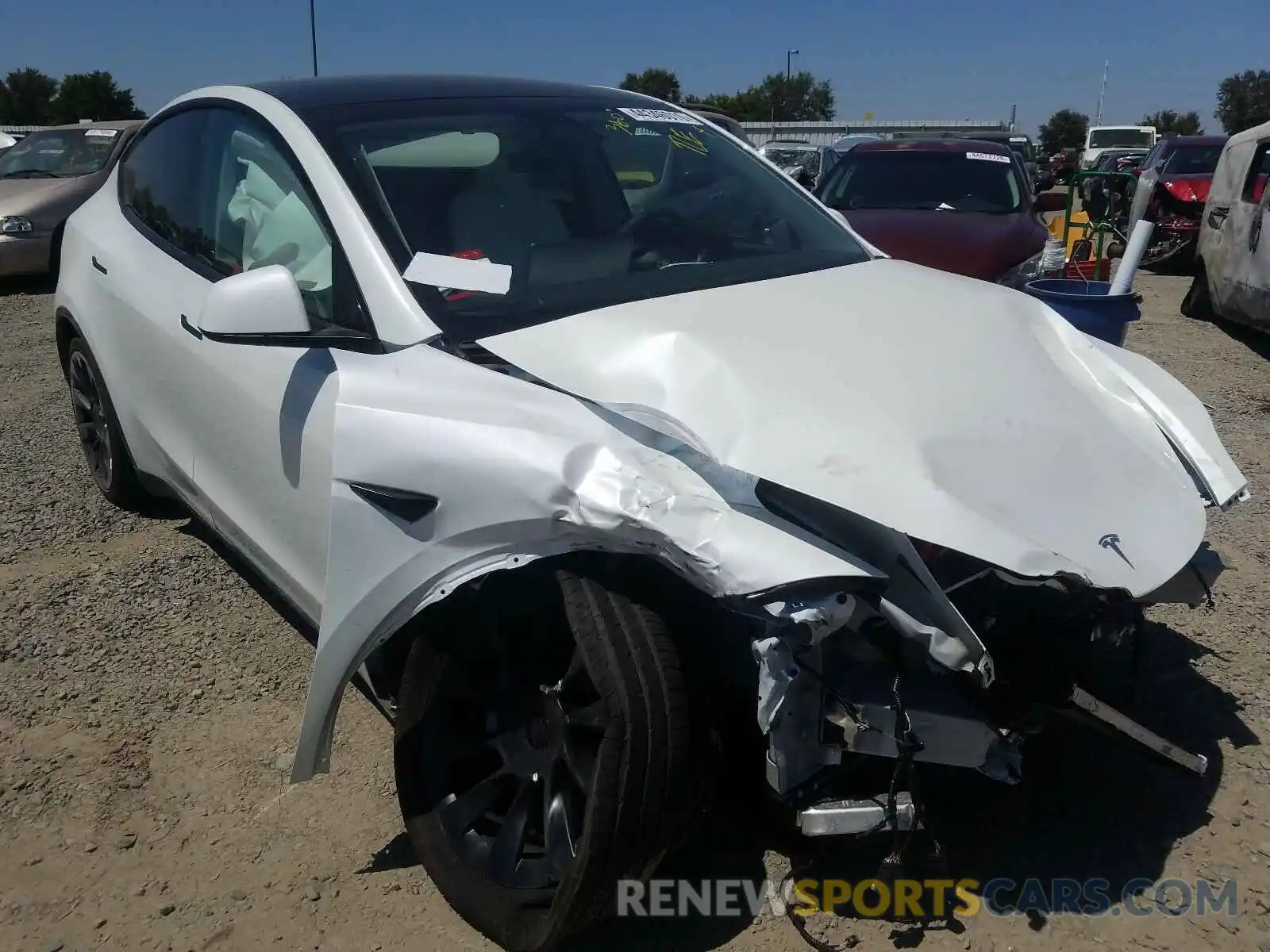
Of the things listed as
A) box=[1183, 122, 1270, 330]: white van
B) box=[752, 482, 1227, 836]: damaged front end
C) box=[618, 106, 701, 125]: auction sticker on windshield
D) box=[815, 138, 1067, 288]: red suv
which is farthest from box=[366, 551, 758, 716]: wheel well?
box=[1183, 122, 1270, 330]: white van

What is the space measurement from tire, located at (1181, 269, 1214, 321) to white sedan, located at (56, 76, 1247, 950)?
744cm

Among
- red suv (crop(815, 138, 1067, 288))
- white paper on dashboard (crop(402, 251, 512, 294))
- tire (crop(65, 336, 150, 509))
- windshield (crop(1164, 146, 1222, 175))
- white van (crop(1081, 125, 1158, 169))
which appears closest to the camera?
white paper on dashboard (crop(402, 251, 512, 294))

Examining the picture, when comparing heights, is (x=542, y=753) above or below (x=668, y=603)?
below

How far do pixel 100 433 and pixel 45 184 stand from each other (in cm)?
754

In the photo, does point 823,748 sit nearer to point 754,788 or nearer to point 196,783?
point 754,788

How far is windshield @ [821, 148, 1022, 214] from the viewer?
24.4ft

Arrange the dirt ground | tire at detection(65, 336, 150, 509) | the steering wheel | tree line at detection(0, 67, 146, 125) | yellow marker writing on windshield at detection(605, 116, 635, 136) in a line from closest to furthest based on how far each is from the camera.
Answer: the dirt ground, the steering wheel, yellow marker writing on windshield at detection(605, 116, 635, 136), tire at detection(65, 336, 150, 509), tree line at detection(0, 67, 146, 125)

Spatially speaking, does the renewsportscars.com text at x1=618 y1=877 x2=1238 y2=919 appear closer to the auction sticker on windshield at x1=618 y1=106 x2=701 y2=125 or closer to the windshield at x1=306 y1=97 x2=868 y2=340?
the windshield at x1=306 y1=97 x2=868 y2=340

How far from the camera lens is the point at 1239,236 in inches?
309

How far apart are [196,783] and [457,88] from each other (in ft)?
6.71

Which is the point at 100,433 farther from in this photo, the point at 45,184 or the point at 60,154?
the point at 60,154

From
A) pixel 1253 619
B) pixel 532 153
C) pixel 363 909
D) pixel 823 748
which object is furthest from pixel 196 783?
pixel 1253 619

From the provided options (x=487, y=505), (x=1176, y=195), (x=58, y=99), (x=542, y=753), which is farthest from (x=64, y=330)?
(x=58, y=99)

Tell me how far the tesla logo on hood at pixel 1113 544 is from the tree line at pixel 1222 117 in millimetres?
53084
